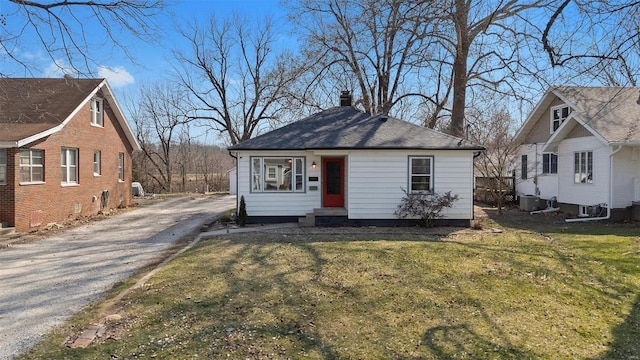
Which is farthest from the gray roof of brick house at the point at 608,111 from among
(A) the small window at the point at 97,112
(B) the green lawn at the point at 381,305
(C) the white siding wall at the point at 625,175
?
(A) the small window at the point at 97,112

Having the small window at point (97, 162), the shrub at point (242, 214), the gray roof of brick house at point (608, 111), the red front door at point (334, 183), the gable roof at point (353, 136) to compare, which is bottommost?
the shrub at point (242, 214)

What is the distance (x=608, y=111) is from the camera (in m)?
15.9

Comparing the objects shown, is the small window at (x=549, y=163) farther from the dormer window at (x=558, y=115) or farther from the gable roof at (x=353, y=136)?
the gable roof at (x=353, y=136)

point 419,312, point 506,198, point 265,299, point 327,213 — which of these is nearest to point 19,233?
point 327,213

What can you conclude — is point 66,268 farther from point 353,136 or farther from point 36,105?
point 353,136

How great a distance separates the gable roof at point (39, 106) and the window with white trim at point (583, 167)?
60.5 ft

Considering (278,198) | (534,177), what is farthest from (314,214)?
(534,177)

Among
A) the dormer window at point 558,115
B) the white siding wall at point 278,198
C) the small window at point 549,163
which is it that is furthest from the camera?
the small window at point 549,163

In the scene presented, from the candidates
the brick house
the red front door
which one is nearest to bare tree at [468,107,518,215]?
the red front door

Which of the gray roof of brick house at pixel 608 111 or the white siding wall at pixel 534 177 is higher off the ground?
the gray roof of brick house at pixel 608 111

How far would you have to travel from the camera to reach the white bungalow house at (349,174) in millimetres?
13312

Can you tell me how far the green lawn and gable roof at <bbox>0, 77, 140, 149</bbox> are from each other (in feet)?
26.1

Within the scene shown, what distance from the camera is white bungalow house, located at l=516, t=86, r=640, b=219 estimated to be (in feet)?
47.9

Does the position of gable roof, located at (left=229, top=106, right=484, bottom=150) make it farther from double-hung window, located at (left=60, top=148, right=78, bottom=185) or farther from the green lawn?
double-hung window, located at (left=60, top=148, right=78, bottom=185)
